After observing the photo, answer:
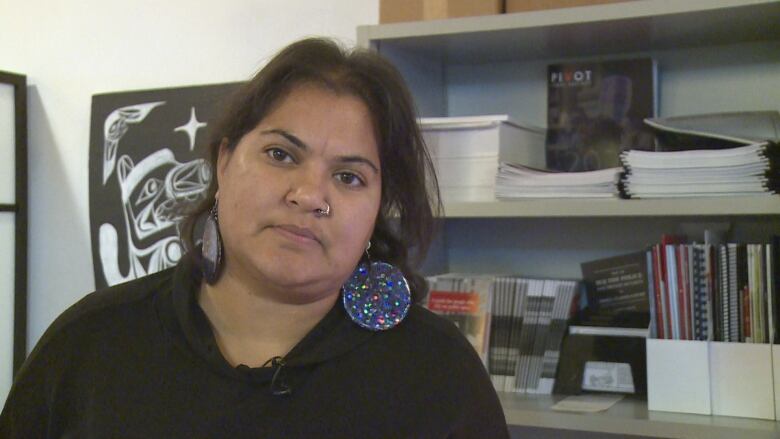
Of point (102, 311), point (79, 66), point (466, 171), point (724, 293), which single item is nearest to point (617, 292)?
point (724, 293)

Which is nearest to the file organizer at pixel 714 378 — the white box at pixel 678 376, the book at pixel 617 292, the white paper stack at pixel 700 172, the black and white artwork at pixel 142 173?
the white box at pixel 678 376

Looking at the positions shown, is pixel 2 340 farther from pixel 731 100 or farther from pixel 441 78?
pixel 731 100

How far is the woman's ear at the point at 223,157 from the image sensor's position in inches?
49.8

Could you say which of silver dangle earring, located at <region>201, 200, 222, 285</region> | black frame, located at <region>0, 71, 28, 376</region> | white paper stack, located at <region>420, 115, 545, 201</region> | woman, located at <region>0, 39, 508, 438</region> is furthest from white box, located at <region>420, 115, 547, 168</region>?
black frame, located at <region>0, 71, 28, 376</region>

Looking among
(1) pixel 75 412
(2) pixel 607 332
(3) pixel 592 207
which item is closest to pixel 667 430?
(2) pixel 607 332

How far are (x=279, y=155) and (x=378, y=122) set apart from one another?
16 cm

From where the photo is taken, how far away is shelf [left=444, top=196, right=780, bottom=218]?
4.94 ft

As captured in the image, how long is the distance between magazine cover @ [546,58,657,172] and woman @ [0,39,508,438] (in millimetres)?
672

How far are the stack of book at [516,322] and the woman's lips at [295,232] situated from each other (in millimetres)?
780

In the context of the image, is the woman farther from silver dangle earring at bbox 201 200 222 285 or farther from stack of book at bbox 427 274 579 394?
stack of book at bbox 427 274 579 394

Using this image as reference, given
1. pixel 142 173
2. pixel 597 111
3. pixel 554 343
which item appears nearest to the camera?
pixel 554 343

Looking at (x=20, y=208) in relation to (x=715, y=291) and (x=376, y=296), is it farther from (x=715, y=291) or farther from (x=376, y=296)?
(x=715, y=291)

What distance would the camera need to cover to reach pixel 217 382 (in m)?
1.19

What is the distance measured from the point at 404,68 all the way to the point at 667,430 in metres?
A: 0.88
